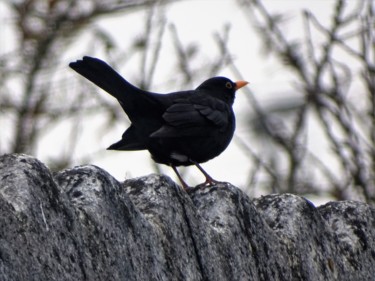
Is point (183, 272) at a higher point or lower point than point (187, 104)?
lower

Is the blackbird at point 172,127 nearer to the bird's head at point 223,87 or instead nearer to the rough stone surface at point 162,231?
the bird's head at point 223,87

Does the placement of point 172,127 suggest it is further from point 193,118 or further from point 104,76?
point 104,76

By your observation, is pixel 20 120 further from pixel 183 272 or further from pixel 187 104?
pixel 183 272

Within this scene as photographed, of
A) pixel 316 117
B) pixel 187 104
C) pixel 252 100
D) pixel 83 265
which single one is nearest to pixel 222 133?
pixel 187 104

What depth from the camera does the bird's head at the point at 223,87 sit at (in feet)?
23.8

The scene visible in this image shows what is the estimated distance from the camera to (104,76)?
5.69 metres

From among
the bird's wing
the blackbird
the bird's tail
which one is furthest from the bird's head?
the bird's tail

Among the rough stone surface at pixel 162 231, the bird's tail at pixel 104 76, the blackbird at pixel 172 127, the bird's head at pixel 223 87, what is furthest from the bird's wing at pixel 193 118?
the rough stone surface at pixel 162 231

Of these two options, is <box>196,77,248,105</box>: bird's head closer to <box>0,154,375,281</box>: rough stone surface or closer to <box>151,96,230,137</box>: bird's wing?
<box>151,96,230,137</box>: bird's wing

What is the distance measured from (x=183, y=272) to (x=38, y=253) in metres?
0.69

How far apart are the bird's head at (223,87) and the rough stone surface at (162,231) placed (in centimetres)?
269

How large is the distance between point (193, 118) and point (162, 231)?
9.09 ft

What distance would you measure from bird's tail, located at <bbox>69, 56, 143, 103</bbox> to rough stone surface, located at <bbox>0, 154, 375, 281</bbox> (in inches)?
54.4

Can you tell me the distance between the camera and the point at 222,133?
6344 millimetres
